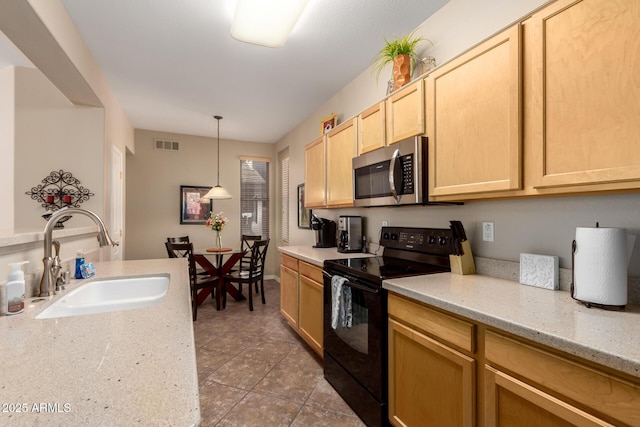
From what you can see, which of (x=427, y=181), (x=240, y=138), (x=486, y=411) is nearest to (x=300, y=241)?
(x=240, y=138)

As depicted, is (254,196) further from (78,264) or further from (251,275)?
(78,264)

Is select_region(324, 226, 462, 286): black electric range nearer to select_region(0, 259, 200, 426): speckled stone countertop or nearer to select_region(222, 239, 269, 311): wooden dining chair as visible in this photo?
select_region(0, 259, 200, 426): speckled stone countertop

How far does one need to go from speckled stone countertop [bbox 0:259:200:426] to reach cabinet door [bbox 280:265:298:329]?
1.96 meters

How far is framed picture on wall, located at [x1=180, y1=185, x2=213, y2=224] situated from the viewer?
5.15 meters

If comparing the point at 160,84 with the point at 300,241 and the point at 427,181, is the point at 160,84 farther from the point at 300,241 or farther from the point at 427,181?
the point at 427,181

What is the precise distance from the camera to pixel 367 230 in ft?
9.73

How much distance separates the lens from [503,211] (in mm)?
1703

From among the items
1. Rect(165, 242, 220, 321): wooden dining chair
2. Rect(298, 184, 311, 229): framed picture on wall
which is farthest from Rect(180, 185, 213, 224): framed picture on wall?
Rect(298, 184, 311, 229): framed picture on wall

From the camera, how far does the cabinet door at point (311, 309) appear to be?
2486mm

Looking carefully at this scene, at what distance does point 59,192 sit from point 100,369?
2.91 meters

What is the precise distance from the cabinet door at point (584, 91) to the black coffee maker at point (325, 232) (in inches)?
87.7

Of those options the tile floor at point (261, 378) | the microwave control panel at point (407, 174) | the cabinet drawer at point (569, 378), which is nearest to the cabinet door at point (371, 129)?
the microwave control panel at point (407, 174)

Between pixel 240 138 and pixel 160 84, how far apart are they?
88.5 inches

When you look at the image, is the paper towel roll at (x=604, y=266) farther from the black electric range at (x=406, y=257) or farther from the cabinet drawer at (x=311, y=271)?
the cabinet drawer at (x=311, y=271)
